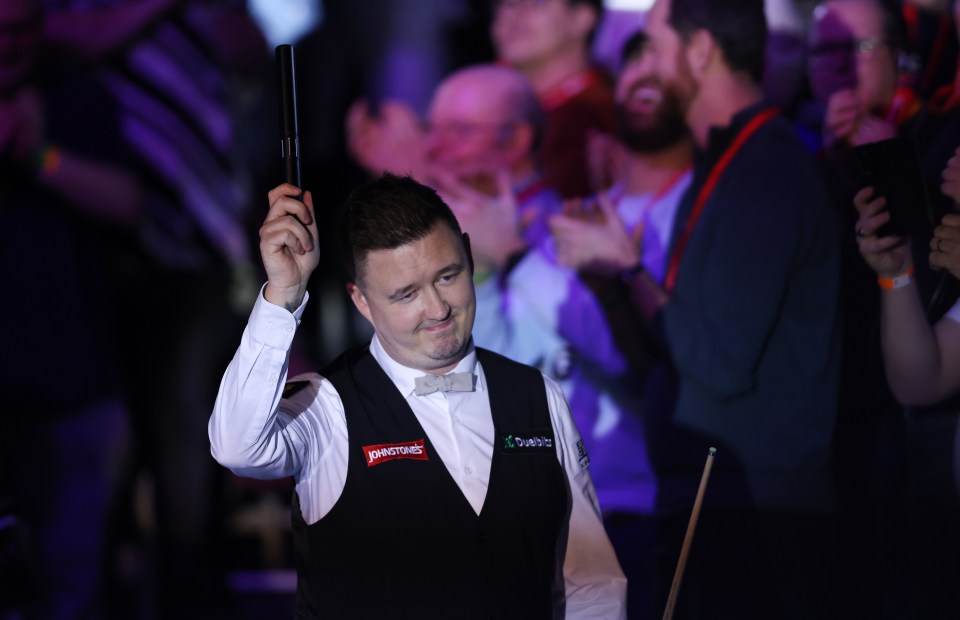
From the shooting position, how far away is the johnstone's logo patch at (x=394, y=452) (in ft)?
6.63

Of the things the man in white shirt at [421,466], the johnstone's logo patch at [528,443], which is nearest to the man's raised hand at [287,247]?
the man in white shirt at [421,466]

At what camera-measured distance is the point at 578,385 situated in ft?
12.2

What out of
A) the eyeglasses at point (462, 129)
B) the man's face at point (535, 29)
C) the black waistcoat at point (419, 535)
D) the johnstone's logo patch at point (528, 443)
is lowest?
the black waistcoat at point (419, 535)

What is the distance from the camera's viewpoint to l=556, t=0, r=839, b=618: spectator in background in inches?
131

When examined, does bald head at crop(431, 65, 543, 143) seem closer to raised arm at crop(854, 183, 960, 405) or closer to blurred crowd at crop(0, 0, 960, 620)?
blurred crowd at crop(0, 0, 960, 620)

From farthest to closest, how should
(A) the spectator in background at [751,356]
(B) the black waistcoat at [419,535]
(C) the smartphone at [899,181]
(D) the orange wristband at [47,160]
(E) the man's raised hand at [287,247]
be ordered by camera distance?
(D) the orange wristband at [47,160]
(A) the spectator in background at [751,356]
(C) the smartphone at [899,181]
(B) the black waistcoat at [419,535]
(E) the man's raised hand at [287,247]

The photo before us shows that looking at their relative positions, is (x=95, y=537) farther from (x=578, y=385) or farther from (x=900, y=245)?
(x=900, y=245)

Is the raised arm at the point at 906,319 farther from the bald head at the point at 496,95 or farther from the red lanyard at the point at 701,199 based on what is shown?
the bald head at the point at 496,95

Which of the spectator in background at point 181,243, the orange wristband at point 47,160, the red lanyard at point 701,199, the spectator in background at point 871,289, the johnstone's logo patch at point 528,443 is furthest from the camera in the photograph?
the spectator in background at point 181,243

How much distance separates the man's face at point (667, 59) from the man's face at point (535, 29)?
0.28 metres

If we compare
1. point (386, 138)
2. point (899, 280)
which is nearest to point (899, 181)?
point (899, 280)

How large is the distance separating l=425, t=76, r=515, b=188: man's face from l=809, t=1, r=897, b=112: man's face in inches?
45.6

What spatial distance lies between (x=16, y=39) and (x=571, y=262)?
7.92 ft

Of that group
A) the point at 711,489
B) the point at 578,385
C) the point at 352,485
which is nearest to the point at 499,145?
the point at 578,385
